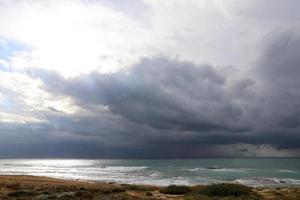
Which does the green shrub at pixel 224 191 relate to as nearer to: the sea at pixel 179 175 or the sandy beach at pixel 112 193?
the sandy beach at pixel 112 193

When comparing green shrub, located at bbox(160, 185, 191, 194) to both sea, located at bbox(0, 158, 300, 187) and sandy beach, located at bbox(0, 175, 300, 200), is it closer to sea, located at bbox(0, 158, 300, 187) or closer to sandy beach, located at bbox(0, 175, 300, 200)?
sandy beach, located at bbox(0, 175, 300, 200)

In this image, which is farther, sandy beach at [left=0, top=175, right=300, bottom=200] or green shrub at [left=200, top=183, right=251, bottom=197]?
green shrub at [left=200, top=183, right=251, bottom=197]

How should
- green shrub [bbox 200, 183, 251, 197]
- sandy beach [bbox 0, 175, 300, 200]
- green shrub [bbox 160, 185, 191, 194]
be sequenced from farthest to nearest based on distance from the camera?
1. green shrub [bbox 160, 185, 191, 194]
2. green shrub [bbox 200, 183, 251, 197]
3. sandy beach [bbox 0, 175, 300, 200]

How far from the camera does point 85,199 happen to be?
21781 mm

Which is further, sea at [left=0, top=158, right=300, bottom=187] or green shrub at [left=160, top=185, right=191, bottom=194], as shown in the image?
sea at [left=0, top=158, right=300, bottom=187]

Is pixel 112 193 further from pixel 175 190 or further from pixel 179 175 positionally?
pixel 179 175

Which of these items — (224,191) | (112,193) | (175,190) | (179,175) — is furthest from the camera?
(179,175)

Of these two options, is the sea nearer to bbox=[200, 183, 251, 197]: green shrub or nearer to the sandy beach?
the sandy beach

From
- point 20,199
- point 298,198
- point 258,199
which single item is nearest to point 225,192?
point 258,199

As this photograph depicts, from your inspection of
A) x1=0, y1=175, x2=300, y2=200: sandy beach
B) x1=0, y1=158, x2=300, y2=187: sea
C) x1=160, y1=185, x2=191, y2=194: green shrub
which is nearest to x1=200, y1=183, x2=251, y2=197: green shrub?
x1=0, y1=175, x2=300, y2=200: sandy beach

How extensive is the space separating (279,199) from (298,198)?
1.38 m

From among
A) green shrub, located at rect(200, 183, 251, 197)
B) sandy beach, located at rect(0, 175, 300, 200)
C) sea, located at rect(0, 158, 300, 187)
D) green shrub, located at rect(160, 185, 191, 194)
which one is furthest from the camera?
sea, located at rect(0, 158, 300, 187)

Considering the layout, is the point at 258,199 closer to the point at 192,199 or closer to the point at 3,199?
the point at 192,199

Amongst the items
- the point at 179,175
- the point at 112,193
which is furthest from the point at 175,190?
the point at 179,175
